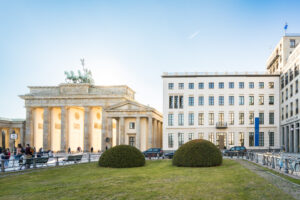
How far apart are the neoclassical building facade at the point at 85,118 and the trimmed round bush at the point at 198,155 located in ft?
126

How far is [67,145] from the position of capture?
246 ft

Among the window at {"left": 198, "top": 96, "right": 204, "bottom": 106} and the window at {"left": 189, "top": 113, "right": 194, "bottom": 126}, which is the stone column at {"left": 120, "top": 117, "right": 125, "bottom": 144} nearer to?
the window at {"left": 189, "top": 113, "right": 194, "bottom": 126}

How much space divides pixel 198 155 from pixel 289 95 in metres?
33.1

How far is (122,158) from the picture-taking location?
28.2 meters

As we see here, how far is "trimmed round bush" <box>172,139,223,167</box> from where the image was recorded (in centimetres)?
2706

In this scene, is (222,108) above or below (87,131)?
above

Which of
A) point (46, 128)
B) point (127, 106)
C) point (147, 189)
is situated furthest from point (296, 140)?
point (46, 128)

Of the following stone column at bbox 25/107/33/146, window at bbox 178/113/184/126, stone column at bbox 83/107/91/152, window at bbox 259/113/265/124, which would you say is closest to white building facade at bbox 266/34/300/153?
window at bbox 259/113/265/124

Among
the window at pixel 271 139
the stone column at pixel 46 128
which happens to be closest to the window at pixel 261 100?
the window at pixel 271 139

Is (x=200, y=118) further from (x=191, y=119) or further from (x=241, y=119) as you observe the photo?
(x=241, y=119)

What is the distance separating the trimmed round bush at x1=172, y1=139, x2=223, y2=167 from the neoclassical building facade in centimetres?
3850

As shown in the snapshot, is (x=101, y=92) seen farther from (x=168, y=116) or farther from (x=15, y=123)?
(x=15, y=123)

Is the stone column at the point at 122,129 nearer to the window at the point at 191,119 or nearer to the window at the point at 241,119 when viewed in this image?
the window at the point at 191,119

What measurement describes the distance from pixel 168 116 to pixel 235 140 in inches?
508
